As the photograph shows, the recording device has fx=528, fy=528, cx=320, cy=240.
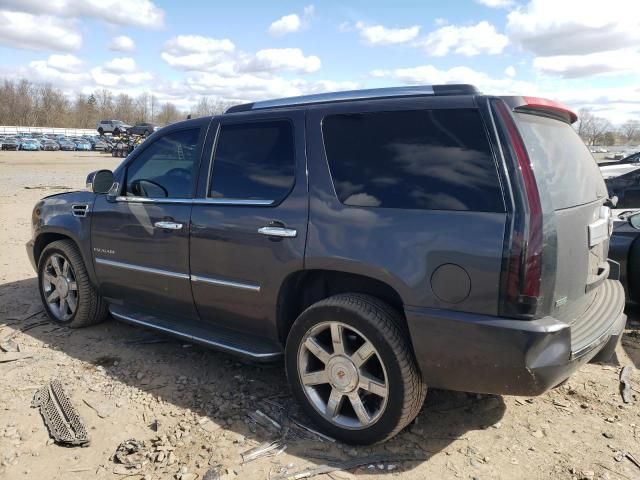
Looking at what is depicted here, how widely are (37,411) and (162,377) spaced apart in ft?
2.76

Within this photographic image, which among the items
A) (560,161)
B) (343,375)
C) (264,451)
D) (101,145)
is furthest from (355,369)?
(101,145)

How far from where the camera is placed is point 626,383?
3.83 meters

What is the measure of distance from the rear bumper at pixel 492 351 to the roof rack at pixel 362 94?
1.21m

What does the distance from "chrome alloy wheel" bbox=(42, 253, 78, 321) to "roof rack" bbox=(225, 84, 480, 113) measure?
2308mm

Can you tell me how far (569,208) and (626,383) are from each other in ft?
6.04

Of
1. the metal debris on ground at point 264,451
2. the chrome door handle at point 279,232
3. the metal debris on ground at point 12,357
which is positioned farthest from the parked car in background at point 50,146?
the metal debris on ground at point 264,451

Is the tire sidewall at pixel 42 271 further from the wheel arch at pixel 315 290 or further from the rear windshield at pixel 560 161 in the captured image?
the rear windshield at pixel 560 161

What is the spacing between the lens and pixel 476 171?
2652mm

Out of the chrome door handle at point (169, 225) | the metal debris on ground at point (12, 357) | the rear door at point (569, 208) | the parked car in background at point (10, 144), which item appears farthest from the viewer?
the parked car in background at point (10, 144)

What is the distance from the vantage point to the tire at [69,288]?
187 inches

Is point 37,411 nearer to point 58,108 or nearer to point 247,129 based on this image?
point 247,129

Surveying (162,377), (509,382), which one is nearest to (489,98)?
(509,382)

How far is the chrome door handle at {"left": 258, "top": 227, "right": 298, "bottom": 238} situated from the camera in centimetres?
319

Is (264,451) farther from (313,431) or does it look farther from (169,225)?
(169,225)
